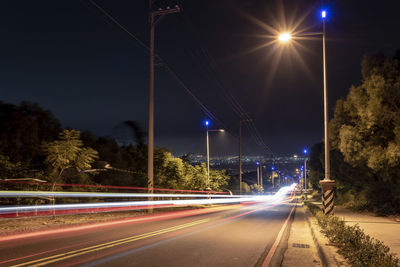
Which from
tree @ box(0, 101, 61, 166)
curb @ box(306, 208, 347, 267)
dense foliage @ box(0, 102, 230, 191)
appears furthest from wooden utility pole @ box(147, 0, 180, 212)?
curb @ box(306, 208, 347, 267)

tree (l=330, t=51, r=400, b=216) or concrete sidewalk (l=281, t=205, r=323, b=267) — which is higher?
tree (l=330, t=51, r=400, b=216)

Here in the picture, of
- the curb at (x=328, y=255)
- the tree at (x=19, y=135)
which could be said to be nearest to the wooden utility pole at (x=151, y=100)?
the tree at (x=19, y=135)

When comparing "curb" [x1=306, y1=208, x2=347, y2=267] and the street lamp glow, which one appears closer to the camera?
"curb" [x1=306, y1=208, x2=347, y2=267]

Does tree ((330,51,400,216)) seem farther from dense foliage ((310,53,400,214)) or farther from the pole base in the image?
the pole base

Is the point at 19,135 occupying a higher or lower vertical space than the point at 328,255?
higher

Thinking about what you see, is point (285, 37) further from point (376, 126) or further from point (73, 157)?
point (73, 157)

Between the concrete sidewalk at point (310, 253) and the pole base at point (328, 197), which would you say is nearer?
the concrete sidewalk at point (310, 253)

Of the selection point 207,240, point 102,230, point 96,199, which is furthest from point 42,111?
point 207,240

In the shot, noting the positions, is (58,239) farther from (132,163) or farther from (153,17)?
(132,163)

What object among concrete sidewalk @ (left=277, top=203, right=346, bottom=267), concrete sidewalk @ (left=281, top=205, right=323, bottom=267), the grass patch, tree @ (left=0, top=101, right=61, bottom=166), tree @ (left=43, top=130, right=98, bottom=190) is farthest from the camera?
tree @ (left=0, top=101, right=61, bottom=166)

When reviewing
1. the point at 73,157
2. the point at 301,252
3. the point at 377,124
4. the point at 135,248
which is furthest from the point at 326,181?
the point at 73,157

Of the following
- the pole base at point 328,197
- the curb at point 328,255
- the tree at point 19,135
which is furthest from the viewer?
the tree at point 19,135

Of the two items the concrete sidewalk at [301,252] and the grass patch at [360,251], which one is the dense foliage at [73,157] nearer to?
the concrete sidewalk at [301,252]

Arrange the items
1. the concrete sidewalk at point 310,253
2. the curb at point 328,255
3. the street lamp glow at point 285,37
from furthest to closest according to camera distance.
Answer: the street lamp glow at point 285,37
the concrete sidewalk at point 310,253
the curb at point 328,255
